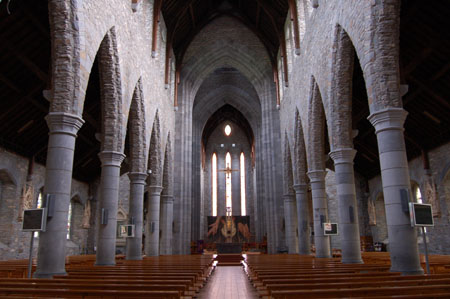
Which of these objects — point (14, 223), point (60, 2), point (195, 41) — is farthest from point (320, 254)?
point (195, 41)

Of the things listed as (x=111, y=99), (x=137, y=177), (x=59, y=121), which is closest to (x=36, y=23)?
(x=111, y=99)

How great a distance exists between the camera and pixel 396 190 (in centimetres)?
834

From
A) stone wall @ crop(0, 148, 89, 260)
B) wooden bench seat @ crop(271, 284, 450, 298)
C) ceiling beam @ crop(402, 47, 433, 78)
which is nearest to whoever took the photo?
wooden bench seat @ crop(271, 284, 450, 298)

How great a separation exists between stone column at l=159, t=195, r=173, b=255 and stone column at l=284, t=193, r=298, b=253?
23.7 feet

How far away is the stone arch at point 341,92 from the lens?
11945 mm

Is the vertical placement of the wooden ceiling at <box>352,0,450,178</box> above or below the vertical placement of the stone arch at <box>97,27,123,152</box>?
above

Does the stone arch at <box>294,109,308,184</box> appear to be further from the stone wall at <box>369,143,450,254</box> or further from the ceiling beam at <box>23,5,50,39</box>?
the ceiling beam at <box>23,5,50,39</box>

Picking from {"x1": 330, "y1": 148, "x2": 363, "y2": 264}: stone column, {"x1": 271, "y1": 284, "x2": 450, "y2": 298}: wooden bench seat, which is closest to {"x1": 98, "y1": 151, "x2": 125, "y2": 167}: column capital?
{"x1": 330, "y1": 148, "x2": 363, "y2": 264}: stone column

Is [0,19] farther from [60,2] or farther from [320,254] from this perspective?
[320,254]

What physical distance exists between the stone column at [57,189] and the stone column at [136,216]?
22.5 ft

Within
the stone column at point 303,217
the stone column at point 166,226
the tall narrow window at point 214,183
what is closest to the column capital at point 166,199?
the stone column at point 166,226

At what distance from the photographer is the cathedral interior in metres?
8.73

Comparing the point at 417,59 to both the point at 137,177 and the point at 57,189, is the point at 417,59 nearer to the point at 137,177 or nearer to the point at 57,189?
the point at 137,177

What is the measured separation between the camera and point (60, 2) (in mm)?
8531
